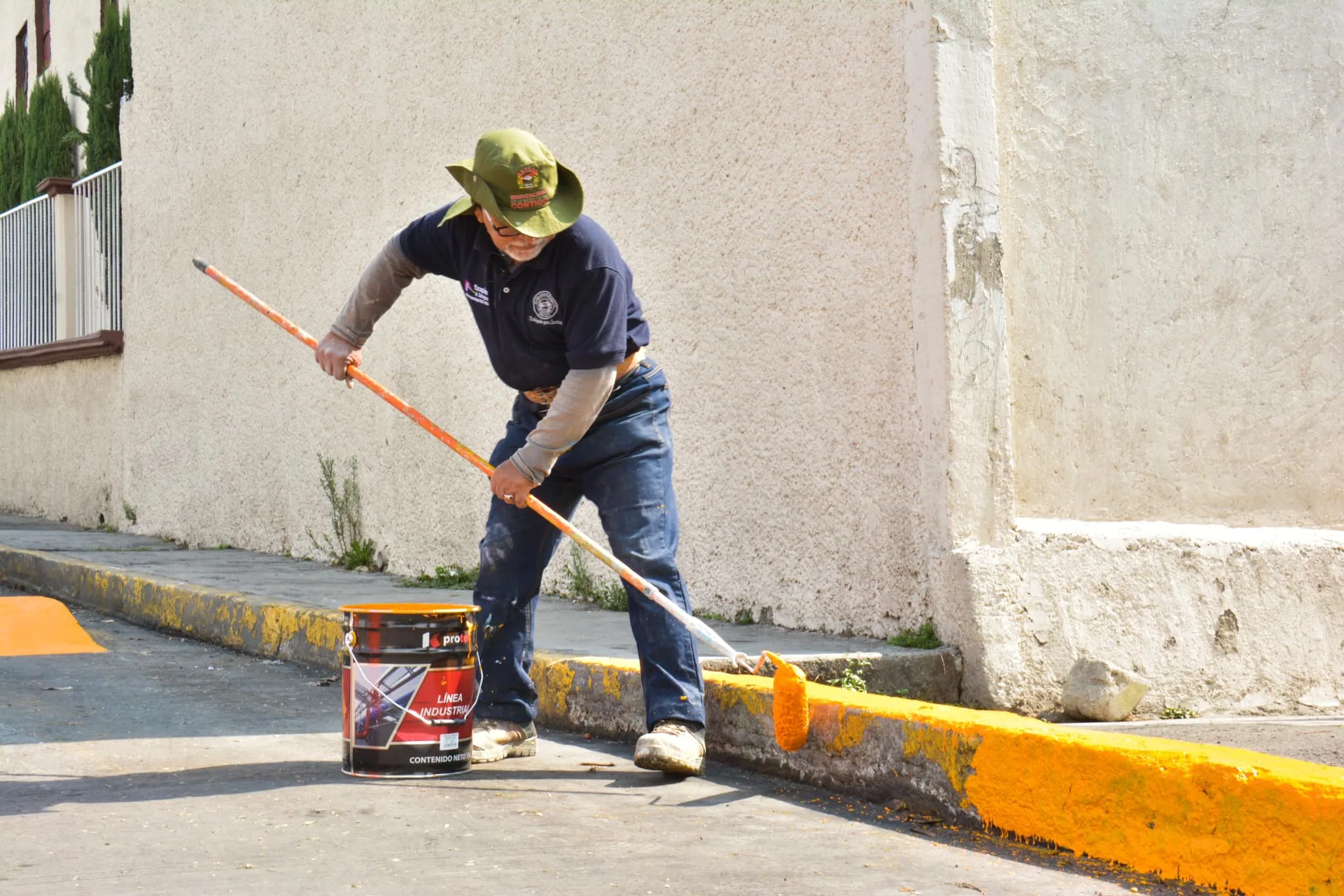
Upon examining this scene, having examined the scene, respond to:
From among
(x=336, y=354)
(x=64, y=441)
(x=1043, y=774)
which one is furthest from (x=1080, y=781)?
(x=64, y=441)

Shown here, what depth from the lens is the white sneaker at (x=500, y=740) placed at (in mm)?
4348

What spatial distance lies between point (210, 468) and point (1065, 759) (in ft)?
26.4

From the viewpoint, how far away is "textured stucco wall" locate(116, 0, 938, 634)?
17.9 feet

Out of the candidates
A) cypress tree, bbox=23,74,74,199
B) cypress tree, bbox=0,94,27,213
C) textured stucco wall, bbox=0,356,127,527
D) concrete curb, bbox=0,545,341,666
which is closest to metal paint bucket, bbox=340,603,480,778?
concrete curb, bbox=0,545,341,666

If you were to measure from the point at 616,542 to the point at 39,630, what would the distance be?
413cm

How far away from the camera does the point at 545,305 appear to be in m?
4.00

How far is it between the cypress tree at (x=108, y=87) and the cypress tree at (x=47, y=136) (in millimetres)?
1296

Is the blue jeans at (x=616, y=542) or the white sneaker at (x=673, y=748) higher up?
the blue jeans at (x=616, y=542)

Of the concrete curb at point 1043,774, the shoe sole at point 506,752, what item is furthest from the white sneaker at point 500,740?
the concrete curb at point 1043,774

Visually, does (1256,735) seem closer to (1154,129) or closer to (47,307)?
(1154,129)

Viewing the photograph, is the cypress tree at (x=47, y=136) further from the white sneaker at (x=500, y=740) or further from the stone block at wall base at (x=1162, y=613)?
the stone block at wall base at (x=1162, y=613)

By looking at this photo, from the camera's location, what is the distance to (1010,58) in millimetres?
5332

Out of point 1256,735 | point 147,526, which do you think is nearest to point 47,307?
point 147,526

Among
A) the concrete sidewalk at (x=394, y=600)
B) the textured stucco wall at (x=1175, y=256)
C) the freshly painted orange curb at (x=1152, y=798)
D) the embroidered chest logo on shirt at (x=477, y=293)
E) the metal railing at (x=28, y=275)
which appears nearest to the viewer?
the freshly painted orange curb at (x=1152, y=798)
